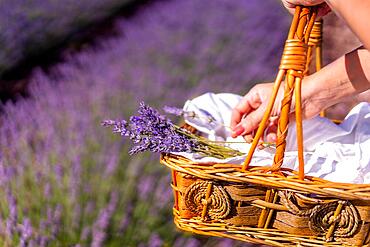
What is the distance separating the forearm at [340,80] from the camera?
1.57 metres

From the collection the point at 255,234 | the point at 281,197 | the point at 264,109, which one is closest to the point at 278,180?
the point at 281,197

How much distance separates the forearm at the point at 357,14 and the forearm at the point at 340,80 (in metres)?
0.22

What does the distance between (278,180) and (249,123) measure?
0.31 metres

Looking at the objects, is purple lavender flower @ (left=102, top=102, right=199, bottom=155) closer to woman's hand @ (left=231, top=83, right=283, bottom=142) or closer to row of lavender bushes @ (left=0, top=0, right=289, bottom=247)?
woman's hand @ (left=231, top=83, right=283, bottom=142)

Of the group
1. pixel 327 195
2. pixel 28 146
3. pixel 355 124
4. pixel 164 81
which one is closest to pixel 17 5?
pixel 164 81

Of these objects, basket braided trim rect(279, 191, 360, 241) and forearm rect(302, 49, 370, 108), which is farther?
forearm rect(302, 49, 370, 108)

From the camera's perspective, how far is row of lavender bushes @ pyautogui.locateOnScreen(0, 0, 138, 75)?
11.2 feet

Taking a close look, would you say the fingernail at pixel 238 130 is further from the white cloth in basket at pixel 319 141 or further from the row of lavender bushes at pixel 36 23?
the row of lavender bushes at pixel 36 23

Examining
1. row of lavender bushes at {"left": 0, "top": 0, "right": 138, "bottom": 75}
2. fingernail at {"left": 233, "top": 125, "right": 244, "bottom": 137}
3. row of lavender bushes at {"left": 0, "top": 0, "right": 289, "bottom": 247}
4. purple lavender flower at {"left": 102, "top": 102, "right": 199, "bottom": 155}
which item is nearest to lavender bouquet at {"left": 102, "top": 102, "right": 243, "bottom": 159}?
purple lavender flower at {"left": 102, "top": 102, "right": 199, "bottom": 155}

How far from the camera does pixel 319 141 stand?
1782mm

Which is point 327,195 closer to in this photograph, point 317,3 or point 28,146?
point 317,3

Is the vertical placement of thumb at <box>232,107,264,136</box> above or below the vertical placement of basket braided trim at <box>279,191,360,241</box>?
above

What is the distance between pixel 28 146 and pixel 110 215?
430mm

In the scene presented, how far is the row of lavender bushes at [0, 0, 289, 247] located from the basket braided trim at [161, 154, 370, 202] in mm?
532
